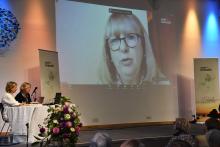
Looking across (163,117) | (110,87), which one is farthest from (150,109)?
(110,87)

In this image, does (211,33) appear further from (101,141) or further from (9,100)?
(101,141)

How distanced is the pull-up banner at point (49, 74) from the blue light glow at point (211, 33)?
4504 millimetres

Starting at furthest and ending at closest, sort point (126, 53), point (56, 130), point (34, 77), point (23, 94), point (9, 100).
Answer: point (126, 53), point (34, 77), point (23, 94), point (9, 100), point (56, 130)

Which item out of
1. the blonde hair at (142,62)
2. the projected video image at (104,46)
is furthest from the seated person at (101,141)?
the blonde hair at (142,62)

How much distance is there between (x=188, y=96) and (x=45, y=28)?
425cm

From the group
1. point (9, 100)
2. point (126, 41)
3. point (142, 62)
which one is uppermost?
point (126, 41)

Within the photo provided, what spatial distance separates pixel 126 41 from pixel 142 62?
2.03ft

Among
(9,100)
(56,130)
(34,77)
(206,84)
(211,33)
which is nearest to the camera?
(56,130)

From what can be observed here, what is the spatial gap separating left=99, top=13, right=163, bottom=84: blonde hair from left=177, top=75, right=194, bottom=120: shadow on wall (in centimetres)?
82

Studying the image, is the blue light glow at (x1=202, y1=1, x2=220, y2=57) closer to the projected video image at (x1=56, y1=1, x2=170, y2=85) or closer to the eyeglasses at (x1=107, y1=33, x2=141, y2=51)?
the projected video image at (x1=56, y1=1, x2=170, y2=85)

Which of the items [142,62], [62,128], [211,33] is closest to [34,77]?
[142,62]

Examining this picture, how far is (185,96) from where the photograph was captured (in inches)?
405

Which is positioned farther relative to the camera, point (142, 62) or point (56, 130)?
point (142, 62)

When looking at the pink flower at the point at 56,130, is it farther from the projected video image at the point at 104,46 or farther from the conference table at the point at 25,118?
the projected video image at the point at 104,46
